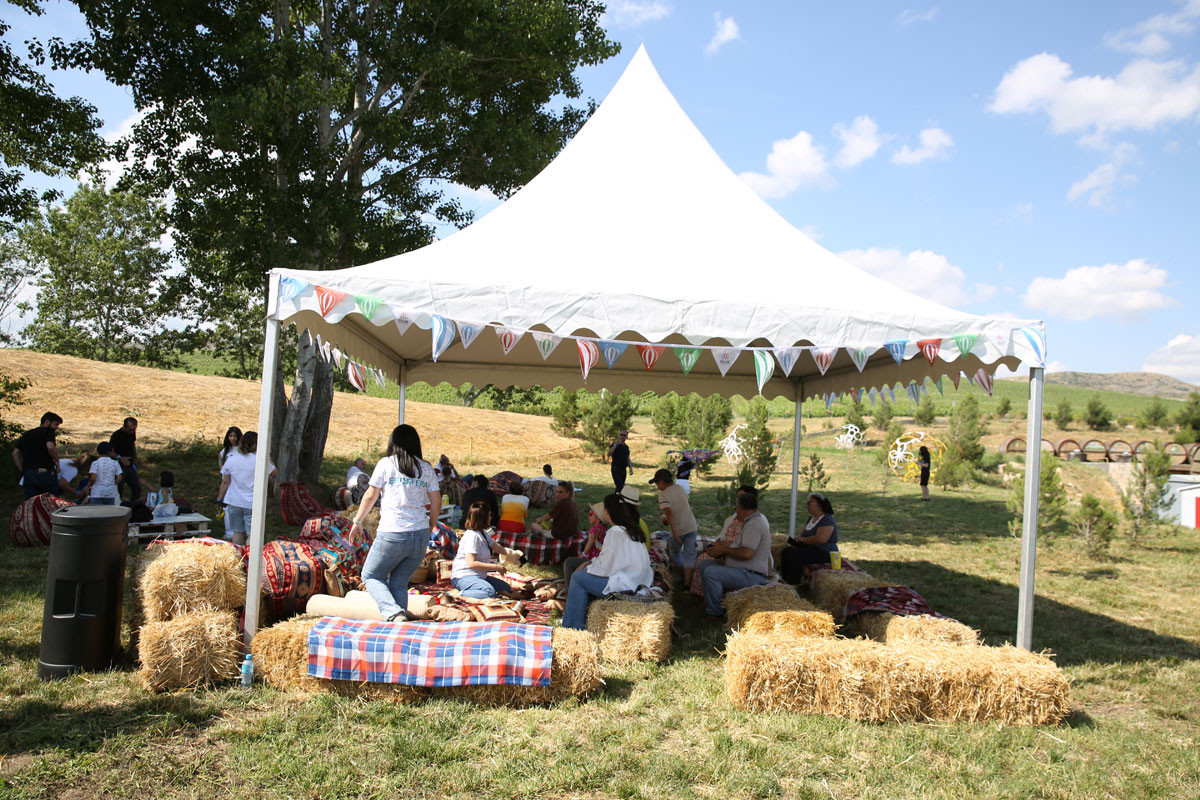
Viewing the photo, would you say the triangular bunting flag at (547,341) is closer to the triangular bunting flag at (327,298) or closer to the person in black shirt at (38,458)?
the triangular bunting flag at (327,298)

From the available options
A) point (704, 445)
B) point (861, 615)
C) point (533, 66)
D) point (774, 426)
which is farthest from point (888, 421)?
point (861, 615)

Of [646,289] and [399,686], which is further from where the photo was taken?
[646,289]

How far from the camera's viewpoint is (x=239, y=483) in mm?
7422

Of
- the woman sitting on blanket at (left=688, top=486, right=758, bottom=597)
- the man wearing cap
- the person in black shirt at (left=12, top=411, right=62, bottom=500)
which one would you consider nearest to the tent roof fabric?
the woman sitting on blanket at (left=688, top=486, right=758, bottom=597)

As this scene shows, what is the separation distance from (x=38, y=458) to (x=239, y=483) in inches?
144

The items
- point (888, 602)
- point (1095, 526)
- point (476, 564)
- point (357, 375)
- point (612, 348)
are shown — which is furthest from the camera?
point (1095, 526)

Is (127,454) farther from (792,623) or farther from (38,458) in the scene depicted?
(792,623)

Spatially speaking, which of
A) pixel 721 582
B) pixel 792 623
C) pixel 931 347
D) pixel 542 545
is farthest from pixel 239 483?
pixel 931 347

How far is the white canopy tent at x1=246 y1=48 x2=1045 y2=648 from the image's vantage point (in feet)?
16.7

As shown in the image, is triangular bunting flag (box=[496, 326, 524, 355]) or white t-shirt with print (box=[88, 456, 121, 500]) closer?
triangular bunting flag (box=[496, 326, 524, 355])

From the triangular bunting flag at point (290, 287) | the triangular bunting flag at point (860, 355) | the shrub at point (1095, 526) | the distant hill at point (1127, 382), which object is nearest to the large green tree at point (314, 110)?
the triangular bunting flag at point (290, 287)

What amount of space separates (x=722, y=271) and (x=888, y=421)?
120 ft

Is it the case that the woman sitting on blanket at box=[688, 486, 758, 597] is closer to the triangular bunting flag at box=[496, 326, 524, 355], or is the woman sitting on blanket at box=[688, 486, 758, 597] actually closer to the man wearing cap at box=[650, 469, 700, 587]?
the man wearing cap at box=[650, 469, 700, 587]

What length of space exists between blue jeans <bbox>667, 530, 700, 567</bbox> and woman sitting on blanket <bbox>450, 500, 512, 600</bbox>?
203 centimetres
